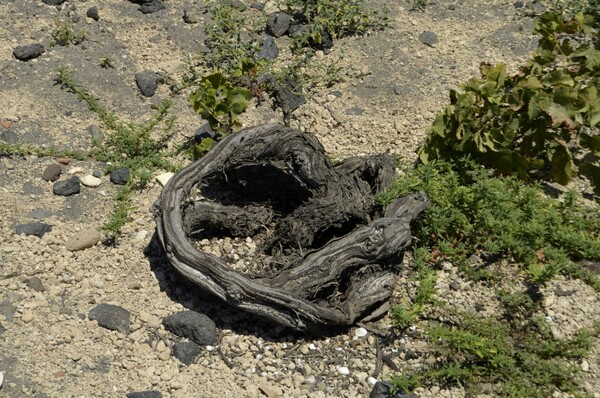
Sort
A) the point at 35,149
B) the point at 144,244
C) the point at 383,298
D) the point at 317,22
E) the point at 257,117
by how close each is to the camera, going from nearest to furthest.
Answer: the point at 383,298, the point at 144,244, the point at 35,149, the point at 257,117, the point at 317,22

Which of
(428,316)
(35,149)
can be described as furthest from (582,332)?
(35,149)

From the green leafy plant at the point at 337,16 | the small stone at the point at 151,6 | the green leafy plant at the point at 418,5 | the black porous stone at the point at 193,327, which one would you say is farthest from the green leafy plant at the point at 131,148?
the green leafy plant at the point at 418,5

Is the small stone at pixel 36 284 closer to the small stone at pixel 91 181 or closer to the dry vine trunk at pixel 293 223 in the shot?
the dry vine trunk at pixel 293 223

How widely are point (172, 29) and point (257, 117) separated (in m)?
1.48

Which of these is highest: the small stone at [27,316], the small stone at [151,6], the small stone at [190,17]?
the small stone at [190,17]

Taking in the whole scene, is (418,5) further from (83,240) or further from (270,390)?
(270,390)

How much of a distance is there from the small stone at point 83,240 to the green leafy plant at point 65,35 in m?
2.25

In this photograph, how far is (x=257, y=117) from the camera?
6773 mm

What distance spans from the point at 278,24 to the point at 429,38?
1345 millimetres

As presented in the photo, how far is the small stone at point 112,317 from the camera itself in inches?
→ 203

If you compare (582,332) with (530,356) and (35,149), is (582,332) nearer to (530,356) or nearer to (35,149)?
(530,356)

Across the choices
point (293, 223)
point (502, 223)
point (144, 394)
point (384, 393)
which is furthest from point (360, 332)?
point (144, 394)

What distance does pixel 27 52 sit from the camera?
7.09 meters

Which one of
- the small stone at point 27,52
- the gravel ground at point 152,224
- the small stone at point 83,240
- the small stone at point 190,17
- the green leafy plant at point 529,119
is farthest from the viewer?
the small stone at point 190,17
